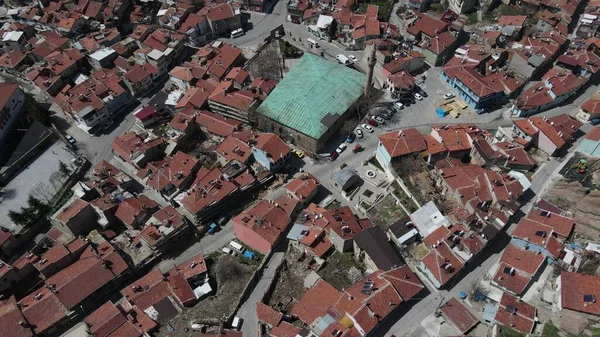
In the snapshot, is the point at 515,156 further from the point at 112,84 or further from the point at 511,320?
the point at 112,84

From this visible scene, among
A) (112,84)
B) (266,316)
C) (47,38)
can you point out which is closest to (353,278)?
(266,316)

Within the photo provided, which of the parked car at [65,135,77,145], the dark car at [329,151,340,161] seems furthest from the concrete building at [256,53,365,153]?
the parked car at [65,135,77,145]

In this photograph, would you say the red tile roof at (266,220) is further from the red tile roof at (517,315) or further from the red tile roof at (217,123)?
the red tile roof at (517,315)

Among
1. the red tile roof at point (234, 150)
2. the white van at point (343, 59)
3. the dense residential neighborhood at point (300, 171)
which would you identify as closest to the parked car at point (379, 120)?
the dense residential neighborhood at point (300, 171)

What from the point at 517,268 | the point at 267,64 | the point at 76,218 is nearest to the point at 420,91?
the point at 267,64

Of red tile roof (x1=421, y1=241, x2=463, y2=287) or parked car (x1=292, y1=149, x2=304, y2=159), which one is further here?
parked car (x1=292, y1=149, x2=304, y2=159)

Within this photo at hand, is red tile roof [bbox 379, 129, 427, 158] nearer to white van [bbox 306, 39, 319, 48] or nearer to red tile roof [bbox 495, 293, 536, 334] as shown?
red tile roof [bbox 495, 293, 536, 334]

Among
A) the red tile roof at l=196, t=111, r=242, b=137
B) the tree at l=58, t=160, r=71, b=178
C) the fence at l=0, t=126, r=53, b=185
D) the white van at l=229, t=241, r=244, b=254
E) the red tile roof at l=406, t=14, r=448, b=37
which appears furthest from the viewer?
the red tile roof at l=406, t=14, r=448, b=37

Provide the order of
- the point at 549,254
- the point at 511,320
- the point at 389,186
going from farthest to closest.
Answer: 1. the point at 389,186
2. the point at 549,254
3. the point at 511,320
